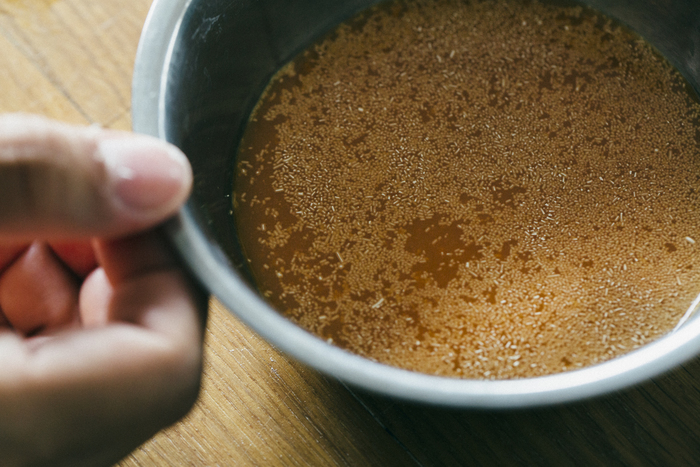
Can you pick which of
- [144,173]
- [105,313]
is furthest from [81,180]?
[105,313]

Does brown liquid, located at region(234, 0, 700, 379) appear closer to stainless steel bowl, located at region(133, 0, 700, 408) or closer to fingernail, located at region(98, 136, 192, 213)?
stainless steel bowl, located at region(133, 0, 700, 408)

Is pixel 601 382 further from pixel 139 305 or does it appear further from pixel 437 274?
pixel 139 305

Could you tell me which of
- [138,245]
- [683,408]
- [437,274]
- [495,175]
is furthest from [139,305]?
[683,408]

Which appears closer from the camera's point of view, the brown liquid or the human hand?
the human hand

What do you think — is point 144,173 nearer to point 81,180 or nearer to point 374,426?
point 81,180

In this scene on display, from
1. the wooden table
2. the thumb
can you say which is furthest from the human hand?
the wooden table
